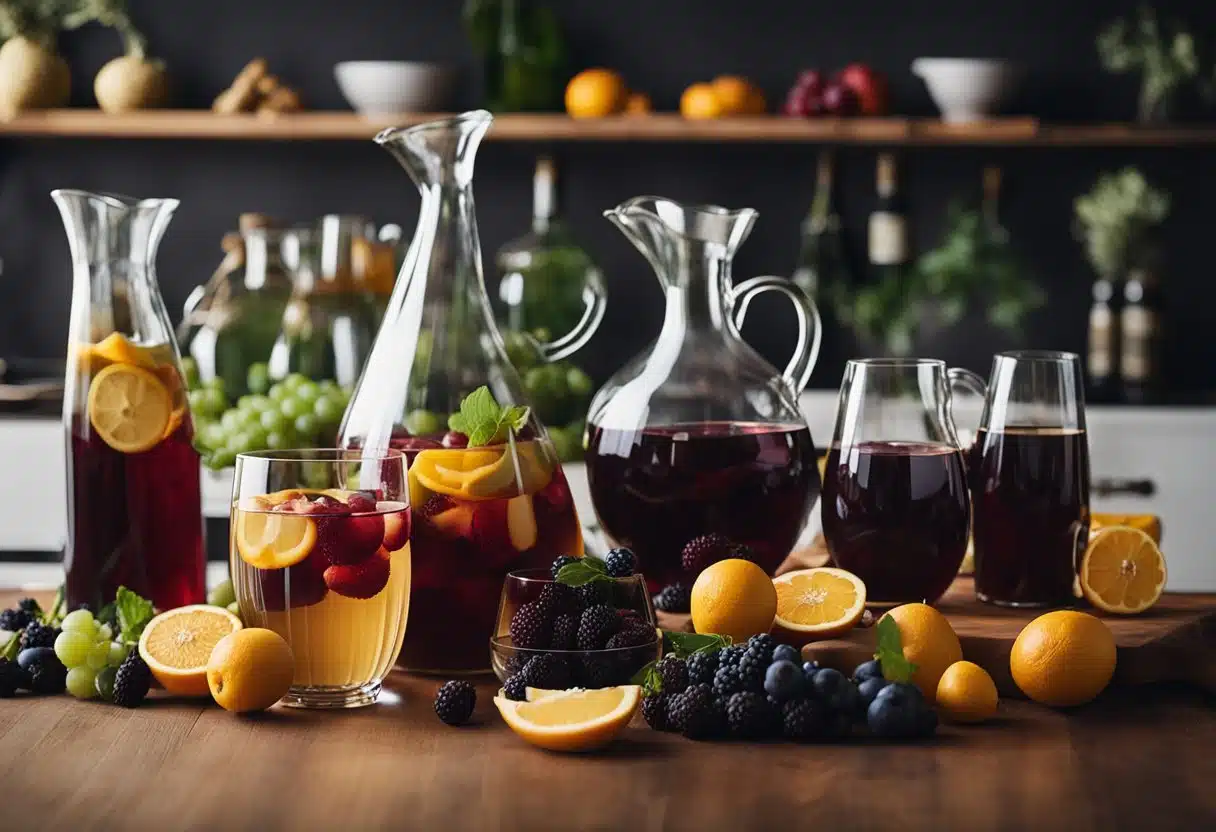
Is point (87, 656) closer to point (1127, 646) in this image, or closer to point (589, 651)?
point (589, 651)

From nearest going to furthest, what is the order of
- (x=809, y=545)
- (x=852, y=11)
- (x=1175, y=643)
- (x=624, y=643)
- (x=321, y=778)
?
(x=321, y=778), (x=624, y=643), (x=1175, y=643), (x=809, y=545), (x=852, y=11)

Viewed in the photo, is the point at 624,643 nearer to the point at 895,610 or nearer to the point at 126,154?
the point at 895,610

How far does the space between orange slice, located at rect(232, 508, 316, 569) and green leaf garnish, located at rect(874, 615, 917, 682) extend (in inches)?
15.4

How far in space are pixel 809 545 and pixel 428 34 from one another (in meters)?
2.58

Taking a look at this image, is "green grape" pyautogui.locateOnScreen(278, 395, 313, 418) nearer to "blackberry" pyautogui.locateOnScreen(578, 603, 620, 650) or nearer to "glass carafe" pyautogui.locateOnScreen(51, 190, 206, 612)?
"glass carafe" pyautogui.locateOnScreen(51, 190, 206, 612)

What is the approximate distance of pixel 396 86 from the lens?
3518 mm

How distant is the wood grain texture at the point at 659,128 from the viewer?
3475mm

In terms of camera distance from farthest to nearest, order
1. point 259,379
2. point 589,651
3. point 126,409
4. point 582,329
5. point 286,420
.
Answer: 1. point 259,379
2. point 286,420
3. point 582,329
4. point 126,409
5. point 589,651

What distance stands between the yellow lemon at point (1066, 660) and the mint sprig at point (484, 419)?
410 mm

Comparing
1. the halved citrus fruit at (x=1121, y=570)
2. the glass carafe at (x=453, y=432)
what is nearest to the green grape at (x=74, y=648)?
the glass carafe at (x=453, y=432)

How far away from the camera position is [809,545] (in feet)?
5.28

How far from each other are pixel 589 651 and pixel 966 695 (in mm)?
252

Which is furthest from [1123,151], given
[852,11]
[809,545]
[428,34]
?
[809,545]

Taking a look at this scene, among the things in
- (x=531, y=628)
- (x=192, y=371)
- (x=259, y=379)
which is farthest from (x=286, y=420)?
(x=531, y=628)
